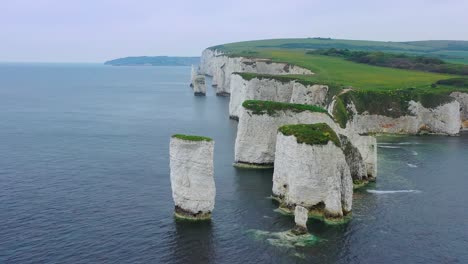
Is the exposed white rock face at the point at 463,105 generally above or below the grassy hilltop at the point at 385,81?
below

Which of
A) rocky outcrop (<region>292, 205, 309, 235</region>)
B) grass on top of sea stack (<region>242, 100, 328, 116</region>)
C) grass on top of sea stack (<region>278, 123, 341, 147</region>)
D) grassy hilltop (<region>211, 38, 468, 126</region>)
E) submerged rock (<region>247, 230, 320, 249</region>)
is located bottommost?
submerged rock (<region>247, 230, 320, 249</region>)

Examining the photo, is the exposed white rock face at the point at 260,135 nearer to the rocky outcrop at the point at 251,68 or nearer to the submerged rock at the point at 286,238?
the submerged rock at the point at 286,238

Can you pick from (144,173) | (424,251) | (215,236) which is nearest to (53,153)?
(144,173)

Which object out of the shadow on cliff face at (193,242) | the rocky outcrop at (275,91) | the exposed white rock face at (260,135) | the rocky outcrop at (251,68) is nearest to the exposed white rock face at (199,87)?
the rocky outcrop at (251,68)

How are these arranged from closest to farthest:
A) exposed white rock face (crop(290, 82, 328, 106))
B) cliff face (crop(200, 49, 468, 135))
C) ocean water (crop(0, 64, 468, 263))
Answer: ocean water (crop(0, 64, 468, 263)) → exposed white rock face (crop(290, 82, 328, 106)) → cliff face (crop(200, 49, 468, 135))

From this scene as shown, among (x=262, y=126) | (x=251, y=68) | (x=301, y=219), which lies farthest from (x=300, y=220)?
(x=251, y=68)

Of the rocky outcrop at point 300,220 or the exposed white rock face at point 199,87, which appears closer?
the rocky outcrop at point 300,220

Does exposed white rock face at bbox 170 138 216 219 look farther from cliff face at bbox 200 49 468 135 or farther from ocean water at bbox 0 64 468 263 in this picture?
cliff face at bbox 200 49 468 135

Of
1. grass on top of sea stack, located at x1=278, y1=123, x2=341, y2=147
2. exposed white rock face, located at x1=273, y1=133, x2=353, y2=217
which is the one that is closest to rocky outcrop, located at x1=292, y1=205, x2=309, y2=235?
exposed white rock face, located at x1=273, y1=133, x2=353, y2=217
